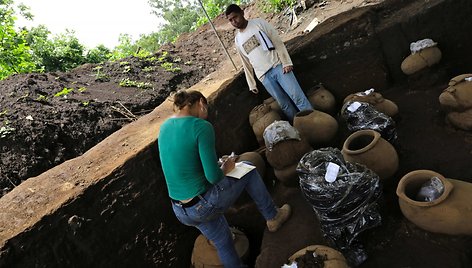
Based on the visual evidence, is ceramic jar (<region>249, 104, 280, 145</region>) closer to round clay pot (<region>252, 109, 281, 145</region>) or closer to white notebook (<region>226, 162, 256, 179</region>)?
round clay pot (<region>252, 109, 281, 145</region>)

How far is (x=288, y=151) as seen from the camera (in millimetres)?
3311

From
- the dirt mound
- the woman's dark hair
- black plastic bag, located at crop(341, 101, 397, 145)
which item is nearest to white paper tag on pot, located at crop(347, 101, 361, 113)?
black plastic bag, located at crop(341, 101, 397, 145)

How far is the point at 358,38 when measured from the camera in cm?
444

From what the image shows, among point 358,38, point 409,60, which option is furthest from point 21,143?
point 409,60

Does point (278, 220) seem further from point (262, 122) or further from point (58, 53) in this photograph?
point (58, 53)

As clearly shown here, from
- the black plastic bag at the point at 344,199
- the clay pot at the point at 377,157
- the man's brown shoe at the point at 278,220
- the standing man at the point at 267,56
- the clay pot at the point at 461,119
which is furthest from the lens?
the standing man at the point at 267,56

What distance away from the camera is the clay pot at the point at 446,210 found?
83.3 inches

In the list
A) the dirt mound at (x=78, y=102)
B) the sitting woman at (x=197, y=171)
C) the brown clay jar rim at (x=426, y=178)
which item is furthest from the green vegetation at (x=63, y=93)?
the brown clay jar rim at (x=426, y=178)

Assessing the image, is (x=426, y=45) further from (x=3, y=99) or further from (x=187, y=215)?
(x=3, y=99)

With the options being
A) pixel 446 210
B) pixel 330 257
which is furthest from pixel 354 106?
pixel 330 257

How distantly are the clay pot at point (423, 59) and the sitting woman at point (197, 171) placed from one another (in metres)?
2.65

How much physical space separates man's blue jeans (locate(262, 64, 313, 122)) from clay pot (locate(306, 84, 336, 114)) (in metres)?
0.28

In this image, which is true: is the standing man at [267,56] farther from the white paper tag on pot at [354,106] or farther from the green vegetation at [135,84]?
the green vegetation at [135,84]

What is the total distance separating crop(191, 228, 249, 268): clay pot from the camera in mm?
3006
